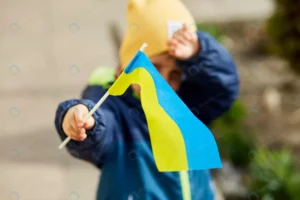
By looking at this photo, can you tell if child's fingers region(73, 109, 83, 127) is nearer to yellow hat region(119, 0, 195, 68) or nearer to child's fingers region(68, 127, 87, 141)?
child's fingers region(68, 127, 87, 141)

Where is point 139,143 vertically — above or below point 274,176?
above

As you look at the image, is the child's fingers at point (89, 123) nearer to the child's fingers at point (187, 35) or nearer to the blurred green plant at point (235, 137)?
the child's fingers at point (187, 35)

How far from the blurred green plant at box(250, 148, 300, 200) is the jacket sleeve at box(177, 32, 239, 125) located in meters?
0.53

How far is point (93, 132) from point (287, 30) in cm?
104

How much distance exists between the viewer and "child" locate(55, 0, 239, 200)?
1.99 ft

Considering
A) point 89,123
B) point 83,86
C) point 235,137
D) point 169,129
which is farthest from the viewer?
point 235,137

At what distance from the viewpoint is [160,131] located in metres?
0.43

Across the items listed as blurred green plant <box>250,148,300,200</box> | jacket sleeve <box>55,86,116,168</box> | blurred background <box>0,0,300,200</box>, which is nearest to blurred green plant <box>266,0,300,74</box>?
blurred background <box>0,0,300,200</box>

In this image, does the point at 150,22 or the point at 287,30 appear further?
the point at 287,30

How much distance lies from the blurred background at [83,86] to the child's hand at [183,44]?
A: 0.28 meters

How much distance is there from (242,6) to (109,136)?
5.45 feet

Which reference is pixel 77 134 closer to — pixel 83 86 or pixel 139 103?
pixel 139 103

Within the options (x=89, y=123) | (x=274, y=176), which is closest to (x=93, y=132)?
(x=89, y=123)

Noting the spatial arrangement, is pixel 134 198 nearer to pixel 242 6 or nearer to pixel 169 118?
pixel 169 118
